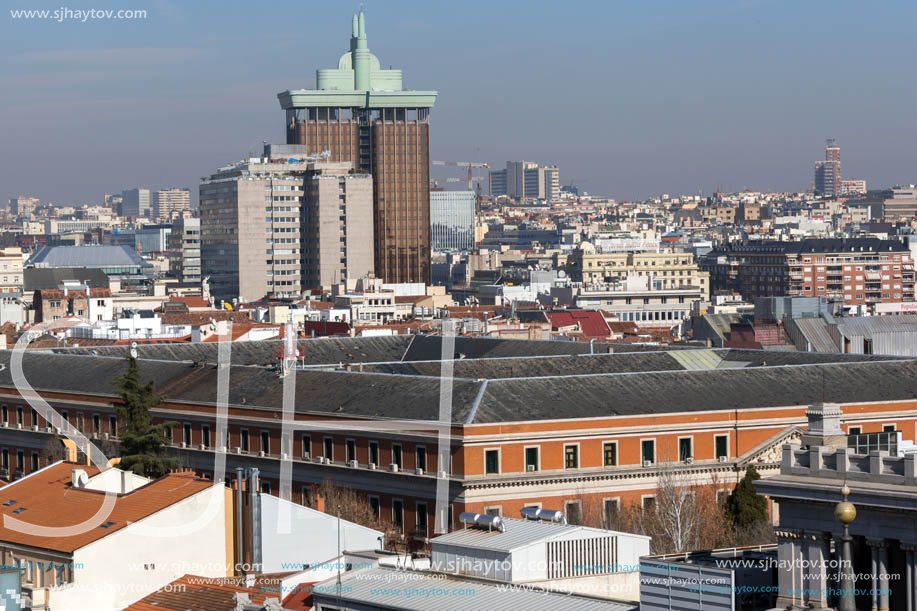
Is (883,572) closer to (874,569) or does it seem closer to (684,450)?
(874,569)

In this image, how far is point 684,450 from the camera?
82.4 metres

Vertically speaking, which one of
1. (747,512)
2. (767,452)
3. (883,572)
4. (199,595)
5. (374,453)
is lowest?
(747,512)

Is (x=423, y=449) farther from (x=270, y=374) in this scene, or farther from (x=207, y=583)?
(x=207, y=583)

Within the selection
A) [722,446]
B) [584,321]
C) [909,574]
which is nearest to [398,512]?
[722,446]

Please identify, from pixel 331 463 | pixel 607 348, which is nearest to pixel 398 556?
pixel 331 463

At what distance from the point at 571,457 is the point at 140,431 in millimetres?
17174

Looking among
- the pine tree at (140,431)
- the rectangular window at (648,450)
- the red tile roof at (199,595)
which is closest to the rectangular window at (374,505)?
the pine tree at (140,431)

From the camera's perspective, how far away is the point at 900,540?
108 feet

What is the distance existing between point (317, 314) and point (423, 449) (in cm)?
10172

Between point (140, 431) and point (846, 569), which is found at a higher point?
point (846, 569)

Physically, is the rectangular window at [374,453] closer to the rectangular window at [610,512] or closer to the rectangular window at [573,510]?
the rectangular window at [573,510]

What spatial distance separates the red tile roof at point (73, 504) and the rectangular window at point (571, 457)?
24726mm

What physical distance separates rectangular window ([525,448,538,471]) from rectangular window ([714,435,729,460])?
795cm

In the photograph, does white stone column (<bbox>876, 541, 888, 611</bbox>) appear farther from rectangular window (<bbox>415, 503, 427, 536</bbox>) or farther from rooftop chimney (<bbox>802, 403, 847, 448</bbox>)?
rectangular window (<bbox>415, 503, 427, 536</bbox>)
